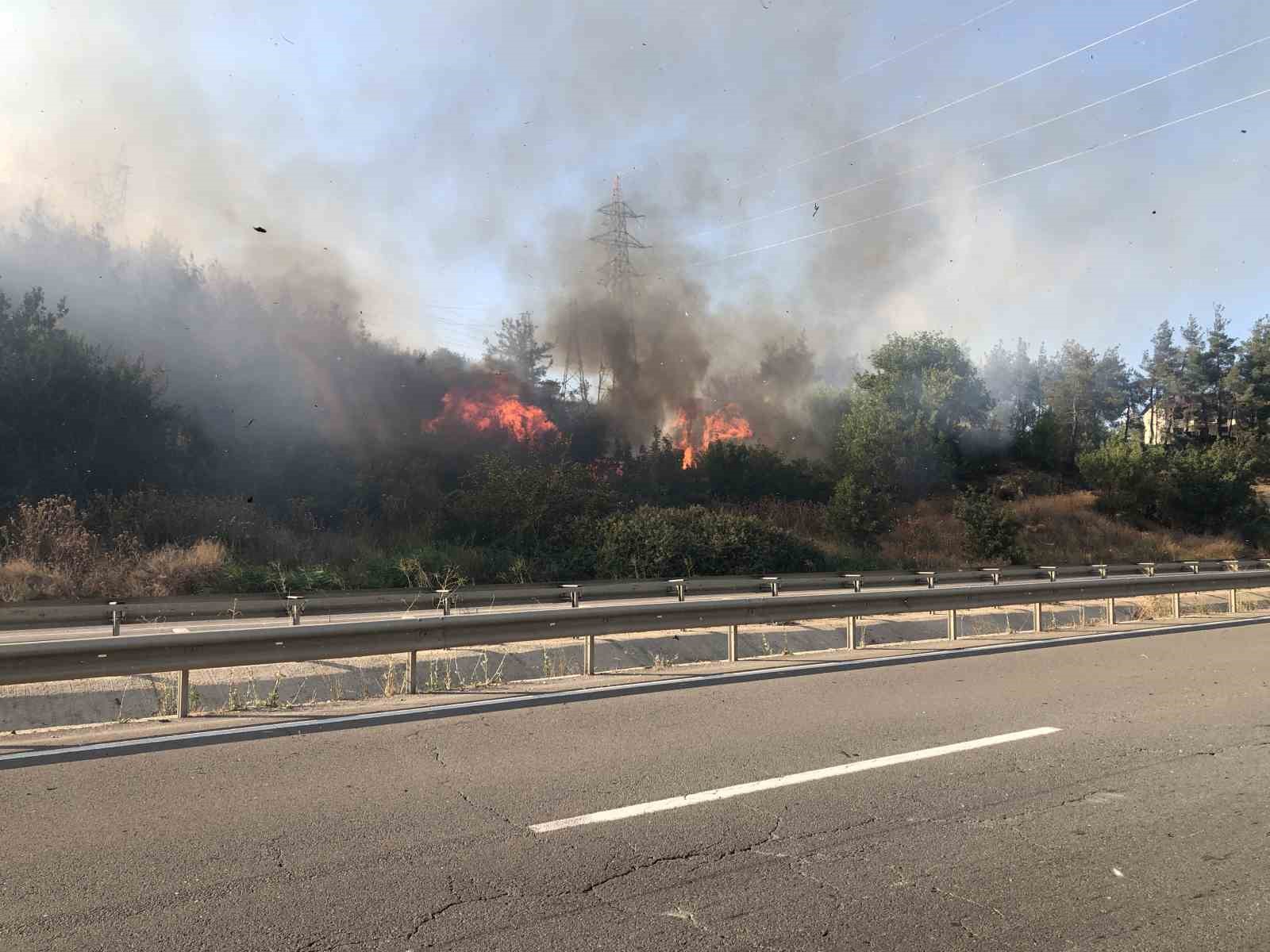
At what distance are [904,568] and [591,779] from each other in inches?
1056

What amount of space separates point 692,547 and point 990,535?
14.2 meters

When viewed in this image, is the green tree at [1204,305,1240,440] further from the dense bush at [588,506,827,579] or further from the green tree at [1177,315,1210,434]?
the dense bush at [588,506,827,579]

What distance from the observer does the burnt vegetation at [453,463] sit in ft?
68.9

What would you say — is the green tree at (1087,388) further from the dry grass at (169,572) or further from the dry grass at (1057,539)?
the dry grass at (169,572)

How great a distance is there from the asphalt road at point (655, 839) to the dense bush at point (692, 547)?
16403mm

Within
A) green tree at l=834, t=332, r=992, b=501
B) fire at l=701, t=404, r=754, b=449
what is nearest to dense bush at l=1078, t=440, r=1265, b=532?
green tree at l=834, t=332, r=992, b=501

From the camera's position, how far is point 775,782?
512 centimetres

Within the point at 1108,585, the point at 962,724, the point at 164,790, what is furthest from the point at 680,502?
the point at 164,790

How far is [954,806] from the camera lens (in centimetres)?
471

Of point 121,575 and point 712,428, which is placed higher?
point 712,428

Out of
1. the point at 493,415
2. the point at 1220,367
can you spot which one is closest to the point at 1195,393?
the point at 1220,367

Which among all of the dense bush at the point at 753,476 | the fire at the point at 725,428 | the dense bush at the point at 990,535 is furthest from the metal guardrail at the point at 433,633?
the fire at the point at 725,428

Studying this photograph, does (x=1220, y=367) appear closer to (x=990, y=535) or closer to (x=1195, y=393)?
(x=1195, y=393)

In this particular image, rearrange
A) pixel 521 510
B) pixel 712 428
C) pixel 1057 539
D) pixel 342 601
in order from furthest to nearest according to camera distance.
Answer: pixel 712 428
pixel 1057 539
pixel 521 510
pixel 342 601
